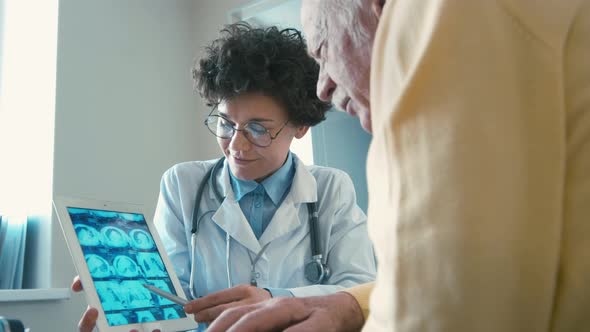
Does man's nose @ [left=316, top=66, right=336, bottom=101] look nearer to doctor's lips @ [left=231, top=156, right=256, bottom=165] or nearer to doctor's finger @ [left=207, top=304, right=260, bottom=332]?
doctor's finger @ [left=207, top=304, right=260, bottom=332]

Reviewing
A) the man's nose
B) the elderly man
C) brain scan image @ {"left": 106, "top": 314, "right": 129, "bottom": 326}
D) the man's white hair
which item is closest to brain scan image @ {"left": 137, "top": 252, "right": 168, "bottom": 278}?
brain scan image @ {"left": 106, "top": 314, "right": 129, "bottom": 326}

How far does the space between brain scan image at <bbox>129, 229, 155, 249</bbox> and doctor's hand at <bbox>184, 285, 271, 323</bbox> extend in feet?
0.57

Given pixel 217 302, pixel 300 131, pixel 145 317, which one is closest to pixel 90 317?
pixel 145 317

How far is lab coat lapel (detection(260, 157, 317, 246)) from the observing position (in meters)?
1.39

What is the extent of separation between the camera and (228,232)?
1.36 meters

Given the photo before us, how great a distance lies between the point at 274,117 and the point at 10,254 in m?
1.06

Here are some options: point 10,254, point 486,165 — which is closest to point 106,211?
point 486,165

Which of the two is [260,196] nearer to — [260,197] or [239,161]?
[260,197]

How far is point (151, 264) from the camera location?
1.02 m

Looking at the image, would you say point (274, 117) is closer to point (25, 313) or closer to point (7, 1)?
point (25, 313)

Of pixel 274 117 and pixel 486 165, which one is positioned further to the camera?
pixel 274 117

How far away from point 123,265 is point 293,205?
583mm

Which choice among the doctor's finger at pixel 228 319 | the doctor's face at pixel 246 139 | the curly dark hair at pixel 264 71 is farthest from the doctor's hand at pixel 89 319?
the curly dark hair at pixel 264 71

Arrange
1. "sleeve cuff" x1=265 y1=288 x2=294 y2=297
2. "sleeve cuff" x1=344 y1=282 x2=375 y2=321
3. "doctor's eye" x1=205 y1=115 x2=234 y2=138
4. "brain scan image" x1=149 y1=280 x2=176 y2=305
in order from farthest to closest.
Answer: "doctor's eye" x1=205 y1=115 x2=234 y2=138 → "sleeve cuff" x1=265 y1=288 x2=294 y2=297 → "brain scan image" x1=149 y1=280 x2=176 y2=305 → "sleeve cuff" x1=344 y1=282 x2=375 y2=321
